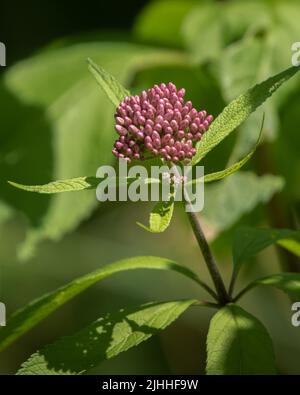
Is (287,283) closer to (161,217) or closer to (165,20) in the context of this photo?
(161,217)

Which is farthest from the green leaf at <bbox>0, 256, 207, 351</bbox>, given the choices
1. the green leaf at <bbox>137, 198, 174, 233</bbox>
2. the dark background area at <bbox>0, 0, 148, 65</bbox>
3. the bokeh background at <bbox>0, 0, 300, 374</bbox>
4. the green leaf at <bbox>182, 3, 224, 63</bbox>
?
the dark background area at <bbox>0, 0, 148, 65</bbox>

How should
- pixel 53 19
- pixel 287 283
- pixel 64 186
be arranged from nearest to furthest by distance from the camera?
pixel 64 186, pixel 287 283, pixel 53 19

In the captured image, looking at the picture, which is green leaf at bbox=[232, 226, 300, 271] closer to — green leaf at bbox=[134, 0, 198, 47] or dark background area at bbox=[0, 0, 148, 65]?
green leaf at bbox=[134, 0, 198, 47]

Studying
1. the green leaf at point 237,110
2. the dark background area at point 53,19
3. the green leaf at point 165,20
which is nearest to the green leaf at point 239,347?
the green leaf at point 237,110

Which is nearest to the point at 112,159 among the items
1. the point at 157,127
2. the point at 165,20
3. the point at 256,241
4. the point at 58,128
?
the point at 58,128
